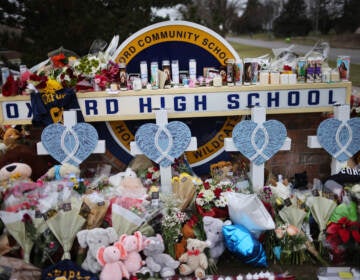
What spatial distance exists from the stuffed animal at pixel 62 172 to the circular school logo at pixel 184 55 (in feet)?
2.62

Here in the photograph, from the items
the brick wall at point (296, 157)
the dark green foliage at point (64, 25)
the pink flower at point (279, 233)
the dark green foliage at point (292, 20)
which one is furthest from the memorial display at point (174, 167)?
the dark green foliage at point (292, 20)

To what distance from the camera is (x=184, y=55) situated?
14.7 feet

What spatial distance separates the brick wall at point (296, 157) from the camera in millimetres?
4523

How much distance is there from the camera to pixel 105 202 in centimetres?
335

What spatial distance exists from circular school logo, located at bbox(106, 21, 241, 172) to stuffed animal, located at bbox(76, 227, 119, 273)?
1.65 metres

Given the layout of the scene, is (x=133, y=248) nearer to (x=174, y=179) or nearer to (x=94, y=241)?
(x=94, y=241)

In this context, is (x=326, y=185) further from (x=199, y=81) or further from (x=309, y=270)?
(x=199, y=81)

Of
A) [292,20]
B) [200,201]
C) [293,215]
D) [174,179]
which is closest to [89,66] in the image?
[174,179]

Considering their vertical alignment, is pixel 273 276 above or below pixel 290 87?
below

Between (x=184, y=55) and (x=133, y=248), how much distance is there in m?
2.32

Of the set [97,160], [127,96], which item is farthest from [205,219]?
[97,160]

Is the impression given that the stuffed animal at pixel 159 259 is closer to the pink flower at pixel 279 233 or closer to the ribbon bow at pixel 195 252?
the ribbon bow at pixel 195 252

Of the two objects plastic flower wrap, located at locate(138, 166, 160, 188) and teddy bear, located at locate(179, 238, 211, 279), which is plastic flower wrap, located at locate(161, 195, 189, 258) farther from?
plastic flower wrap, located at locate(138, 166, 160, 188)

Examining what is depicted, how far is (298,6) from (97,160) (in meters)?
30.8
